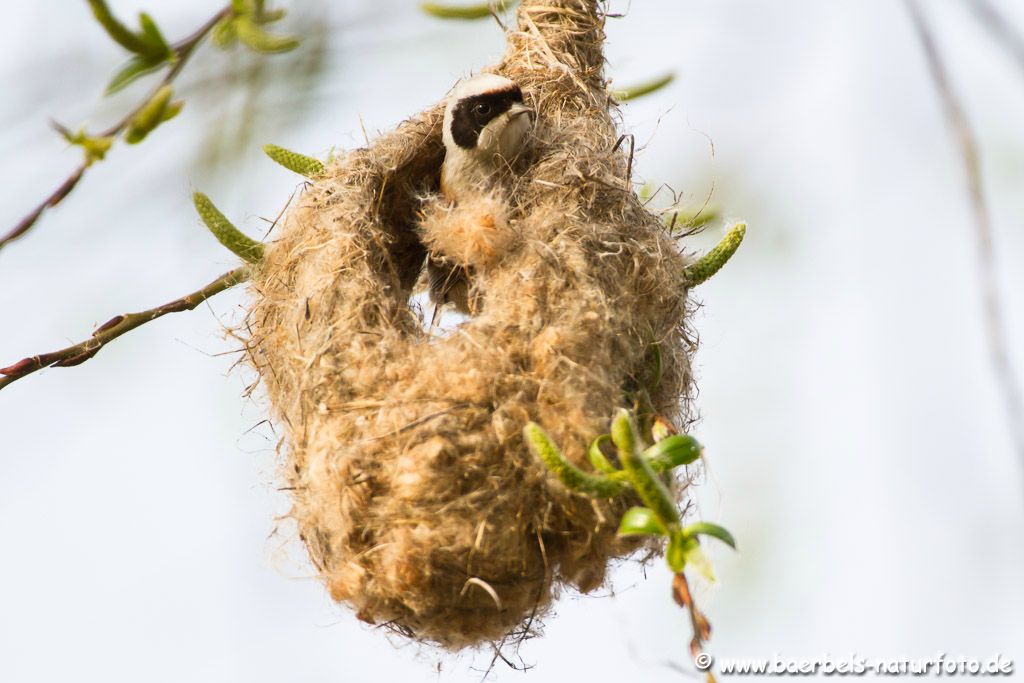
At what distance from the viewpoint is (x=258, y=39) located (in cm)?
179

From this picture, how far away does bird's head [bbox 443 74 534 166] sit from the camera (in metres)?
2.57

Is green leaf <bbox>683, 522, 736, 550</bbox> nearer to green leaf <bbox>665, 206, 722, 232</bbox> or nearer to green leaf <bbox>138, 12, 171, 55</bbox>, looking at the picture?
green leaf <bbox>138, 12, 171, 55</bbox>

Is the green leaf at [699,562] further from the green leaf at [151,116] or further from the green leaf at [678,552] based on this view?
the green leaf at [151,116]

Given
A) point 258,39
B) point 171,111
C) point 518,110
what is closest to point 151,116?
point 171,111

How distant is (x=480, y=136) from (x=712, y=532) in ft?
3.98

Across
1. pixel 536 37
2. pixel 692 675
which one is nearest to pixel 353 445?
pixel 692 675

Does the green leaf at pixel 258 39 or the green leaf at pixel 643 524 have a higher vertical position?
the green leaf at pixel 258 39

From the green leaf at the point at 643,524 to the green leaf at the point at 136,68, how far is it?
0.91 meters

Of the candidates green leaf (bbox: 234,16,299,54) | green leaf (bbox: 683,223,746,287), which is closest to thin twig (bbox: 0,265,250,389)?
green leaf (bbox: 234,16,299,54)

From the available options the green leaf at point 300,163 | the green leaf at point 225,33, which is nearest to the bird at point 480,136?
the green leaf at point 300,163

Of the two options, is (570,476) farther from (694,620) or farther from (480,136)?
(480,136)

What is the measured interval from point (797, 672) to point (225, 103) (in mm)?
1510

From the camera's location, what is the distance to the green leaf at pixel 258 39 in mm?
1772

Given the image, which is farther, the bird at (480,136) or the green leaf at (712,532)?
the bird at (480,136)
